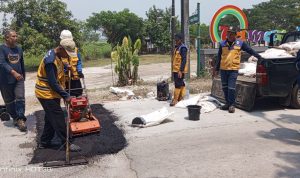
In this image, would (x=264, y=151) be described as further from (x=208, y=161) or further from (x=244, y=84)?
(x=244, y=84)

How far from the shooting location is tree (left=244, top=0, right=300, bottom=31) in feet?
186

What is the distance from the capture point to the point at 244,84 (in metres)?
7.94

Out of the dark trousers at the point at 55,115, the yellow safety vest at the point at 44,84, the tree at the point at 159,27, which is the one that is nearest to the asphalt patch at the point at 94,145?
the dark trousers at the point at 55,115

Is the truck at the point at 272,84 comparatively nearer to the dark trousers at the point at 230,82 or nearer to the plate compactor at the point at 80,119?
the dark trousers at the point at 230,82

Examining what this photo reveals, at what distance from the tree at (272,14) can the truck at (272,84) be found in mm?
50242

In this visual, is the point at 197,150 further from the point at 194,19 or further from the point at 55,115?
the point at 194,19

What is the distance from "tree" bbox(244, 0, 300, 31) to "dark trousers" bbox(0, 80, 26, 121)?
5280cm

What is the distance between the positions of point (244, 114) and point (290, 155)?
8.51 ft

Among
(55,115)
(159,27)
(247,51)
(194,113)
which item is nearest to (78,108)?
(55,115)

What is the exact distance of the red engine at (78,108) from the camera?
19.8 ft

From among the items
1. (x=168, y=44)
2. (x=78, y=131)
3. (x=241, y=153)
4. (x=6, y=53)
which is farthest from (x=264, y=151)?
(x=168, y=44)

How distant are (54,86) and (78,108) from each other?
104 centimetres

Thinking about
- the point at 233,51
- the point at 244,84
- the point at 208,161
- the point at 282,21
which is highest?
the point at 282,21

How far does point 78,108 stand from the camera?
240 inches
